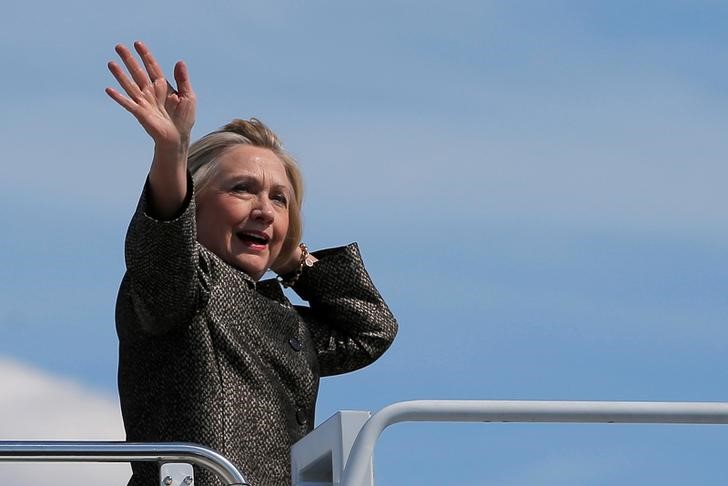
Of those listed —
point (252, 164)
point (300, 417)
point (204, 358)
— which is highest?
point (252, 164)

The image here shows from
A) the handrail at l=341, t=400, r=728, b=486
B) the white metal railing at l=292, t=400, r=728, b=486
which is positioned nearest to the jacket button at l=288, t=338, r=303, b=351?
the white metal railing at l=292, t=400, r=728, b=486

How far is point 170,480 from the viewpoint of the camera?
3.36m

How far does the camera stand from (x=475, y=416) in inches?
122

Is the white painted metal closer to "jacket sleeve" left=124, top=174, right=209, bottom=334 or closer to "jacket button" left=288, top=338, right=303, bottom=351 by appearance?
"jacket sleeve" left=124, top=174, right=209, bottom=334

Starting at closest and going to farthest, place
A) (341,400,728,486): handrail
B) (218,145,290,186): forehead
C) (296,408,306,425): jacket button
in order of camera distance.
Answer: (341,400,728,486): handrail < (296,408,306,425): jacket button < (218,145,290,186): forehead

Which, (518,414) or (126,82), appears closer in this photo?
(518,414)

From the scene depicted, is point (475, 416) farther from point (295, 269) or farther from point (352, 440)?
point (295, 269)

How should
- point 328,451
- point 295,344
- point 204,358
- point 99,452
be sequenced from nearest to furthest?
point 328,451, point 99,452, point 204,358, point 295,344

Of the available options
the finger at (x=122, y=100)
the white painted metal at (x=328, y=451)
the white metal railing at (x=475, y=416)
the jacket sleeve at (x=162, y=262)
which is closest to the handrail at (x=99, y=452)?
the white painted metal at (x=328, y=451)

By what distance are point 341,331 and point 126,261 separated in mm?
867

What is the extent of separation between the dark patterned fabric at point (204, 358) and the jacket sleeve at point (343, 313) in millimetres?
234

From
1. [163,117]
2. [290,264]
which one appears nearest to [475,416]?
[163,117]

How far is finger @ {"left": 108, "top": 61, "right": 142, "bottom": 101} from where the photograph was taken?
3717mm

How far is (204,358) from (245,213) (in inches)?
18.6
